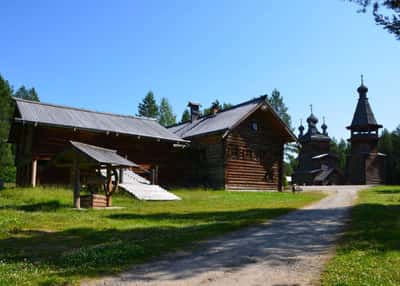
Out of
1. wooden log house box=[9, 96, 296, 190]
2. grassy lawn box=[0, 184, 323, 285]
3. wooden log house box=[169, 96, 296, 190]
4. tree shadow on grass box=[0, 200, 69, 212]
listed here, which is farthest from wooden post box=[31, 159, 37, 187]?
wooden log house box=[169, 96, 296, 190]

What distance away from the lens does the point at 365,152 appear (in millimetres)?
58219

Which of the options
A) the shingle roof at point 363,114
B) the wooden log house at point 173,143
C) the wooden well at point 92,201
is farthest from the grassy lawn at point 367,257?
the shingle roof at point 363,114

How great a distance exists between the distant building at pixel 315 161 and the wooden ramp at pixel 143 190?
147 ft

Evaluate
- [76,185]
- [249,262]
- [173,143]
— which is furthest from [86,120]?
[249,262]

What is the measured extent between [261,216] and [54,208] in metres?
7.91

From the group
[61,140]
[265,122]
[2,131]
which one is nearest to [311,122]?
[265,122]

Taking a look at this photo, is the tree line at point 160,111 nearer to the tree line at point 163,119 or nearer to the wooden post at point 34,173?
the tree line at point 163,119

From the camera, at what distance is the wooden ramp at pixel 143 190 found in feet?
68.2

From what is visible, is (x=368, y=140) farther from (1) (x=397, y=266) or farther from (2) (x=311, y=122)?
(1) (x=397, y=266)

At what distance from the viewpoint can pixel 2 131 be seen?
5053cm

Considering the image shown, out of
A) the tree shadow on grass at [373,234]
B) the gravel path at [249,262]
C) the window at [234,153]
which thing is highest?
the window at [234,153]

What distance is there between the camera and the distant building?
64.0 meters

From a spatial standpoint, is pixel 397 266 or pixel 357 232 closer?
pixel 397 266

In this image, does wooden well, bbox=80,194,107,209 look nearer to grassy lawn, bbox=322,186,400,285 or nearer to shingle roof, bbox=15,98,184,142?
shingle roof, bbox=15,98,184,142
